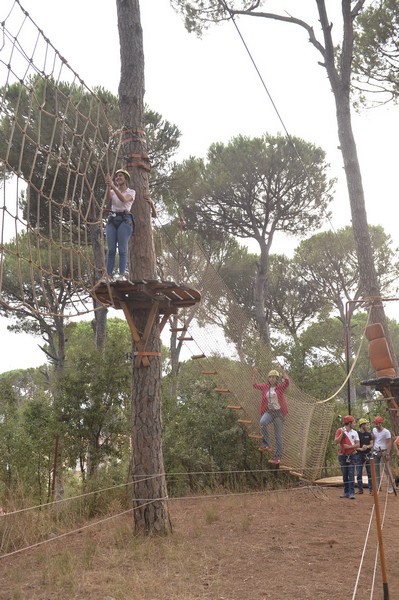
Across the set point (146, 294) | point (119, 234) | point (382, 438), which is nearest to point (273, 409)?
point (382, 438)

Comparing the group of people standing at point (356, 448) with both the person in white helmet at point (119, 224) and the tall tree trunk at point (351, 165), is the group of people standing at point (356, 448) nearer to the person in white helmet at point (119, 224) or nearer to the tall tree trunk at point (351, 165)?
the tall tree trunk at point (351, 165)

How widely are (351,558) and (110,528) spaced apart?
7.97 feet

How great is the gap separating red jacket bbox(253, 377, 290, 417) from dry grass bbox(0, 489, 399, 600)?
111cm

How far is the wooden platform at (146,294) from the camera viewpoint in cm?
555

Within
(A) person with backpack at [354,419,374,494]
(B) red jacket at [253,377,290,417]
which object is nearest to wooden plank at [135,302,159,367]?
(B) red jacket at [253,377,290,417]

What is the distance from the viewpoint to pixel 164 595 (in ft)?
13.6

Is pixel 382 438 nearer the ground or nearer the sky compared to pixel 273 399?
nearer the ground

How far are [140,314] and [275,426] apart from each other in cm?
211

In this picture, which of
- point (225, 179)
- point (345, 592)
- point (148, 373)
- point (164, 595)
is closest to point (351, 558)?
point (345, 592)

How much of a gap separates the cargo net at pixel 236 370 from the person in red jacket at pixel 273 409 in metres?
0.08

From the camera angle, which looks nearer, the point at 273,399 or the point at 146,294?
the point at 146,294

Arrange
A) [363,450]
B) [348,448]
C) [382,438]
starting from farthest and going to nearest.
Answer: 1. [382,438]
2. [363,450]
3. [348,448]

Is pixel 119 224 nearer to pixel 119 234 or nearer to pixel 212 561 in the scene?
pixel 119 234

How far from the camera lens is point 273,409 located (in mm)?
7312
